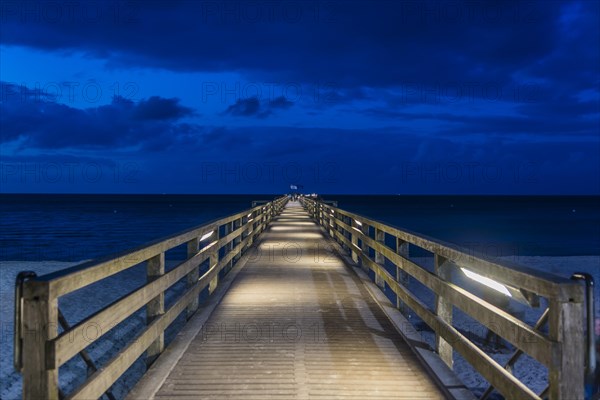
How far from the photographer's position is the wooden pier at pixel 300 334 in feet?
9.34

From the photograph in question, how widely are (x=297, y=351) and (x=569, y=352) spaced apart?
3046mm

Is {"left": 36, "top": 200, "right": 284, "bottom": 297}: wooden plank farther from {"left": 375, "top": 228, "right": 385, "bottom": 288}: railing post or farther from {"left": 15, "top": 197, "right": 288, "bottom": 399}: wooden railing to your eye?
{"left": 375, "top": 228, "right": 385, "bottom": 288}: railing post

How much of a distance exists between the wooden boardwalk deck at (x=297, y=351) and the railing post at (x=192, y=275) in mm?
314

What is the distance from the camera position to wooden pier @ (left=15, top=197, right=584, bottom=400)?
2.85m

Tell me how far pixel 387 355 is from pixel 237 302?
3.06 meters

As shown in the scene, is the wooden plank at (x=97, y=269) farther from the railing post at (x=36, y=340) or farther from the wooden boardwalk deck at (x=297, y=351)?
the wooden boardwalk deck at (x=297, y=351)

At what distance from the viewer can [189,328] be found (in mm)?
6141

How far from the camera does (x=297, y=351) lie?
5.32 meters

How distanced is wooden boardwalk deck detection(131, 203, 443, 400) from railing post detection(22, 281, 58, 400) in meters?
1.45

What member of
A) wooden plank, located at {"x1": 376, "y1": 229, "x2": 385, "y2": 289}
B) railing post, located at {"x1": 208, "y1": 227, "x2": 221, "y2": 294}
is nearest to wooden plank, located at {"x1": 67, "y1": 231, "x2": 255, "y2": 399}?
railing post, located at {"x1": 208, "y1": 227, "x2": 221, "y2": 294}

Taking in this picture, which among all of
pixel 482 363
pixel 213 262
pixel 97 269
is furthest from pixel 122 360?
pixel 213 262

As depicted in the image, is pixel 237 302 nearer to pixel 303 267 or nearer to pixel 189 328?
pixel 189 328

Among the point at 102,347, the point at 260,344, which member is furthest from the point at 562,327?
the point at 102,347

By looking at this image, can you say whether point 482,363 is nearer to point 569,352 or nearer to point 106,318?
point 569,352
